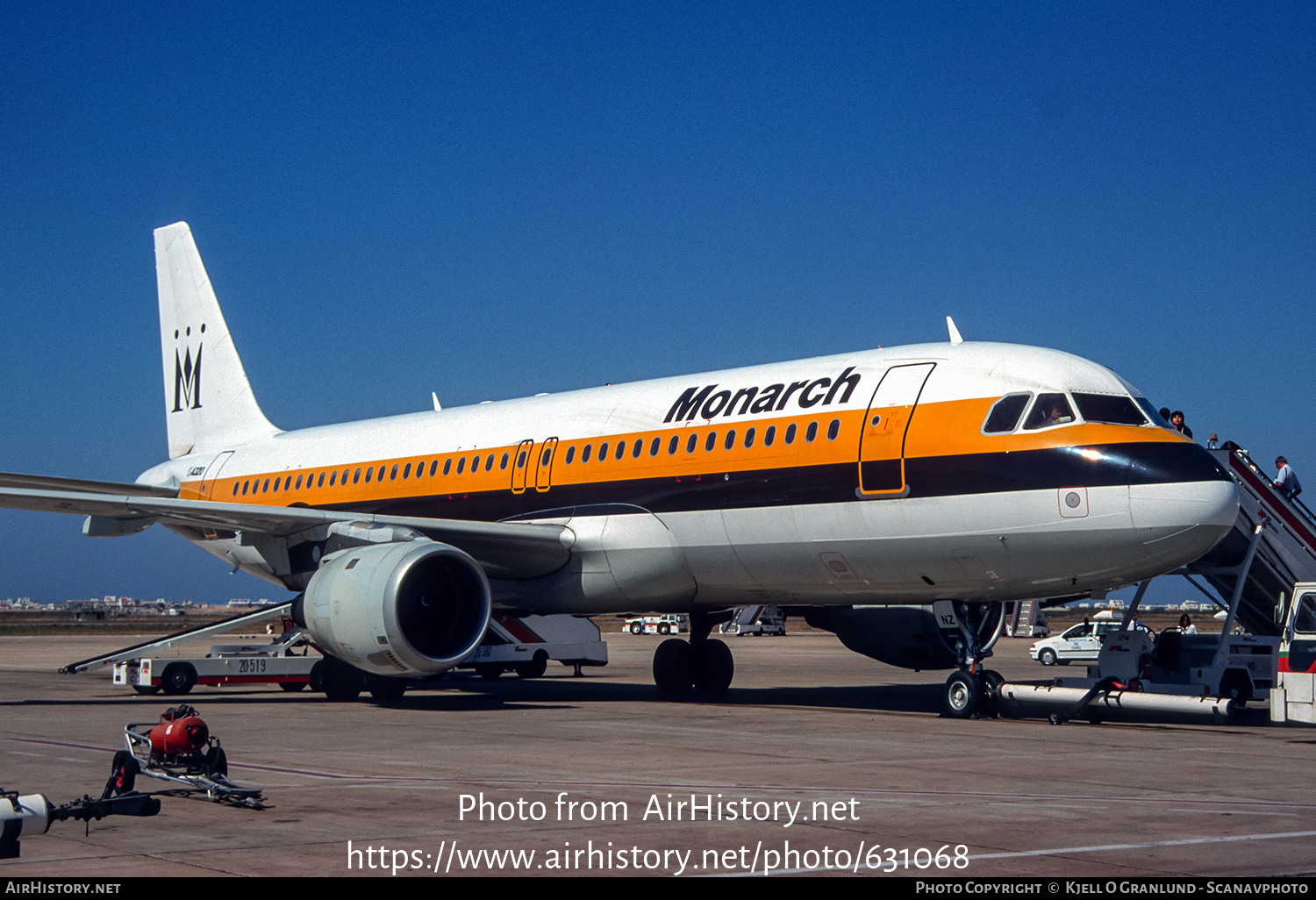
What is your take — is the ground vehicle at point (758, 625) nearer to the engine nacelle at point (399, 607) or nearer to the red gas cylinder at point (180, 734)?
the engine nacelle at point (399, 607)

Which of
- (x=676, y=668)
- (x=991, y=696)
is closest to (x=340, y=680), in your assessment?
(x=676, y=668)

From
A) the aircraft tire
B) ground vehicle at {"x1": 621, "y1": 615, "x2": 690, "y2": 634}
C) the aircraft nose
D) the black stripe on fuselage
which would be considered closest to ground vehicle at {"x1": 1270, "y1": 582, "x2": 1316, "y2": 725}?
the aircraft nose

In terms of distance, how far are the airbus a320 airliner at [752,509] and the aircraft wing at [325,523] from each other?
0.15 feet

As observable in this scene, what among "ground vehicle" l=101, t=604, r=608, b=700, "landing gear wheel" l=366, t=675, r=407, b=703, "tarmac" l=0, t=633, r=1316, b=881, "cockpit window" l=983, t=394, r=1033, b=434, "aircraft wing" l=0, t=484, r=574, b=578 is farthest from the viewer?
"ground vehicle" l=101, t=604, r=608, b=700

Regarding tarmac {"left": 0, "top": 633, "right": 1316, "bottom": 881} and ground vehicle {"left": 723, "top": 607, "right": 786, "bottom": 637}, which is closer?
tarmac {"left": 0, "top": 633, "right": 1316, "bottom": 881}

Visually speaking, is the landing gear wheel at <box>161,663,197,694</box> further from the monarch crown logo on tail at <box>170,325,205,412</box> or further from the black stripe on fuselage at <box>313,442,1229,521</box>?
the monarch crown logo on tail at <box>170,325,205,412</box>

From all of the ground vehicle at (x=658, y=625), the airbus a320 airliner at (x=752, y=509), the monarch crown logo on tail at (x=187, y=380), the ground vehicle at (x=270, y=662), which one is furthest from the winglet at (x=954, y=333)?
the ground vehicle at (x=658, y=625)

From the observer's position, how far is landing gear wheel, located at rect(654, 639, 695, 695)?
71.5ft

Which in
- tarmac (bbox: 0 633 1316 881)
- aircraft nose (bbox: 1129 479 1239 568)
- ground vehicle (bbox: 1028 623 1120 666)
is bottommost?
ground vehicle (bbox: 1028 623 1120 666)

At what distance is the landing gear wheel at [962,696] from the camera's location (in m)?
16.4

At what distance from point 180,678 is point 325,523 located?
13.9 feet

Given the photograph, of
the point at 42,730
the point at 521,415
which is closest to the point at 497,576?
the point at 521,415

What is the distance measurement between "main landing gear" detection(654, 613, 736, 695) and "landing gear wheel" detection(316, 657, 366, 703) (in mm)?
4593

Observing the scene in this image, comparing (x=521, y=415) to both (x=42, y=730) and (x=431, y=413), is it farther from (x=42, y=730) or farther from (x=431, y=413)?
(x=42, y=730)
